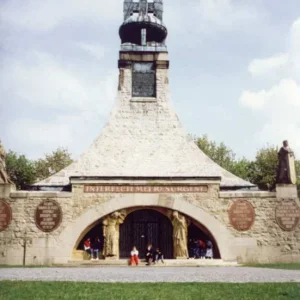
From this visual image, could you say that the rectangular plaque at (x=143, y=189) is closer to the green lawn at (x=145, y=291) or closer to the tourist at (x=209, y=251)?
the tourist at (x=209, y=251)

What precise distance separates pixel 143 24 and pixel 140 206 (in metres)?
11.9

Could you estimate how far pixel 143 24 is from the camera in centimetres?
2712

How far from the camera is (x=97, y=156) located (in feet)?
73.0

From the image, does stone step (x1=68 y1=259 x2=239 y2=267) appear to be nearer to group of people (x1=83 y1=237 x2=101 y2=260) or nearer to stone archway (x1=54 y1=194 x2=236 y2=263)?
stone archway (x1=54 y1=194 x2=236 y2=263)

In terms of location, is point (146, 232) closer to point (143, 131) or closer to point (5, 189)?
point (143, 131)

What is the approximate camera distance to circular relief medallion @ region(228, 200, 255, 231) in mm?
20016

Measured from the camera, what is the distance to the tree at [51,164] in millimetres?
40719

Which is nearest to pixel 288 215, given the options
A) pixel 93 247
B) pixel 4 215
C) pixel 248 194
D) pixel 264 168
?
pixel 248 194

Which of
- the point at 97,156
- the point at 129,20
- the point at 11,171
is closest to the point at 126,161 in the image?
the point at 97,156

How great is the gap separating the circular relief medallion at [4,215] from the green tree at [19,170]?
19.8 m

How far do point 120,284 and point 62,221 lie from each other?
10259mm

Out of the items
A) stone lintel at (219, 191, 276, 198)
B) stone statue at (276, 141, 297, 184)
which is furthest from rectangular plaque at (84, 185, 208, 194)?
stone statue at (276, 141, 297, 184)

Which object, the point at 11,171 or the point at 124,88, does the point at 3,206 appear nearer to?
the point at 124,88

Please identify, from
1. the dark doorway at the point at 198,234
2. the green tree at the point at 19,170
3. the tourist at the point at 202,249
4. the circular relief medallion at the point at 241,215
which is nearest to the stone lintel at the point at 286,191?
the circular relief medallion at the point at 241,215
